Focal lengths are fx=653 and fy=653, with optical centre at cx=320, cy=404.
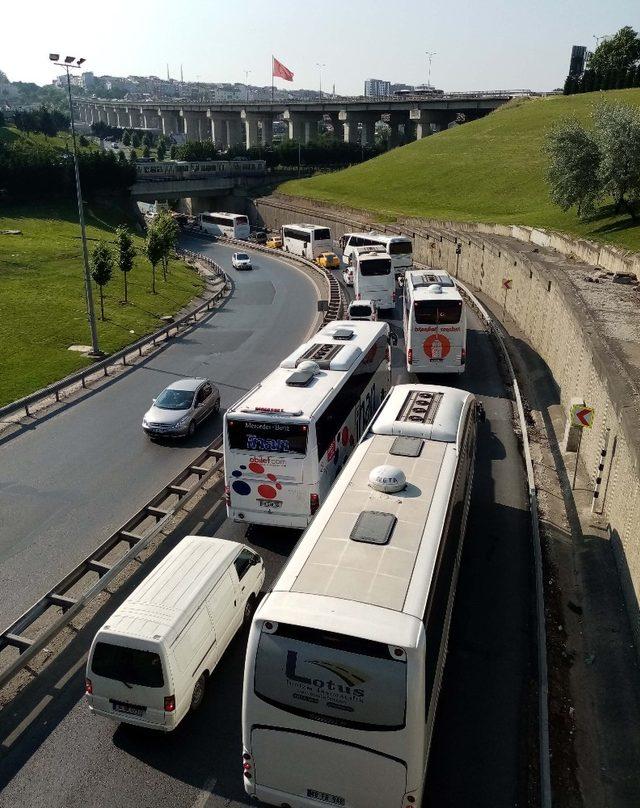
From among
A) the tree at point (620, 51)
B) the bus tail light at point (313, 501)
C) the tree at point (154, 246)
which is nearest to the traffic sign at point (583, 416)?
the bus tail light at point (313, 501)

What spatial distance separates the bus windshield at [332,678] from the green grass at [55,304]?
20488mm

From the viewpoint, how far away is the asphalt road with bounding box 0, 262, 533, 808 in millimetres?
9125

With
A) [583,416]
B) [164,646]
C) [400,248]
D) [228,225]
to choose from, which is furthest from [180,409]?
[228,225]

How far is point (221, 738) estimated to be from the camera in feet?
32.9

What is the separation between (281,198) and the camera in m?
92.8

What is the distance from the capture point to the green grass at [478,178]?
206 ft

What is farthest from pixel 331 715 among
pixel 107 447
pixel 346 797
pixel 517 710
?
pixel 107 447

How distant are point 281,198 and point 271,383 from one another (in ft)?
269

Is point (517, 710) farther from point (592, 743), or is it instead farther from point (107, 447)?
point (107, 447)

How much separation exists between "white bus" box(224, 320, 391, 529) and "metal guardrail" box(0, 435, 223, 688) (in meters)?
1.90

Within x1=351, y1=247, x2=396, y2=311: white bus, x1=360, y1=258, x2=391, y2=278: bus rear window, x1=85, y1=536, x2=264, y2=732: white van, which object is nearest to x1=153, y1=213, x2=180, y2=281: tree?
x1=351, y1=247, x2=396, y2=311: white bus

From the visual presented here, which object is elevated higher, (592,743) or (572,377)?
(572,377)

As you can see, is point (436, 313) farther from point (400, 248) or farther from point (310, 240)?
point (310, 240)

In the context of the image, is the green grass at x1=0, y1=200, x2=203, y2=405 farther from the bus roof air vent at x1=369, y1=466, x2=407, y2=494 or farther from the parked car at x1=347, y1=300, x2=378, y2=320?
the bus roof air vent at x1=369, y1=466, x2=407, y2=494
